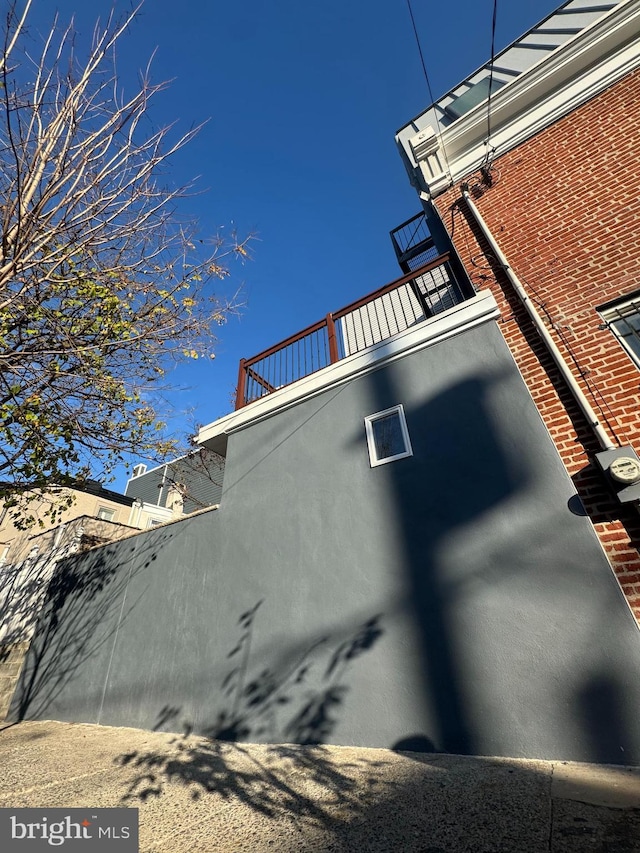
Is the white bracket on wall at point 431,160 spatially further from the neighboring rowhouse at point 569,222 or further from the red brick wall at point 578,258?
the red brick wall at point 578,258

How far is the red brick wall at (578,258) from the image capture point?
12.4 ft

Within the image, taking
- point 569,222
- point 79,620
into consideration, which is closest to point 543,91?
point 569,222

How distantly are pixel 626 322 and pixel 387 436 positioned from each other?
3.17 metres

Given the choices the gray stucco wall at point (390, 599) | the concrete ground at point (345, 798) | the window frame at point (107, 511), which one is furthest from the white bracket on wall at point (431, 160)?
the window frame at point (107, 511)

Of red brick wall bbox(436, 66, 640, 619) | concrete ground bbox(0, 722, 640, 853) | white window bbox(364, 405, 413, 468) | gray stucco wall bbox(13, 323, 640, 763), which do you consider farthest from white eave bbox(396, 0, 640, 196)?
concrete ground bbox(0, 722, 640, 853)

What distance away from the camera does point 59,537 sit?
30.8 ft

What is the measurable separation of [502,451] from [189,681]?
218 inches

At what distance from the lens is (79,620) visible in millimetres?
7543

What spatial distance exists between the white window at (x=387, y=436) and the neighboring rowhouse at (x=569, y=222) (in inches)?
64.2

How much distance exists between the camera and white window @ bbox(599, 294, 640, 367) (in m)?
4.21

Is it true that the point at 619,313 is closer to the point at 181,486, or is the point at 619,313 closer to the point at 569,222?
the point at 569,222

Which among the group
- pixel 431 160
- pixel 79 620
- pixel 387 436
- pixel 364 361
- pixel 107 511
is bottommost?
pixel 79 620

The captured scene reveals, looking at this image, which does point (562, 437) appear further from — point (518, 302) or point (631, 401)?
point (518, 302)

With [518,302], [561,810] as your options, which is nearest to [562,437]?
[518,302]
